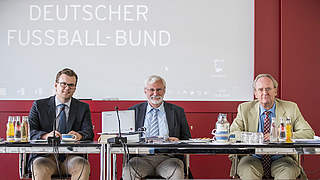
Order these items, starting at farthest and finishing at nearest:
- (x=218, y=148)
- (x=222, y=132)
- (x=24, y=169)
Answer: (x=24, y=169) < (x=222, y=132) < (x=218, y=148)

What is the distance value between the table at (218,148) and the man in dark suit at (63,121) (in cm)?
66

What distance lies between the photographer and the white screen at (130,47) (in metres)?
5.20

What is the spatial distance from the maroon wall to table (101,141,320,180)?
6.30ft

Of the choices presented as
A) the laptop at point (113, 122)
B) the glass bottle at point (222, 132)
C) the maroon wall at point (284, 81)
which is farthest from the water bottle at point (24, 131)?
the maroon wall at point (284, 81)

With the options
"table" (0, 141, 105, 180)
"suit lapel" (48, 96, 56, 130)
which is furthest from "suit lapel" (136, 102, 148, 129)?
"table" (0, 141, 105, 180)

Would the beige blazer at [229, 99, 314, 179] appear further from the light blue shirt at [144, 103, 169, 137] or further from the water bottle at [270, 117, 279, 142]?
the light blue shirt at [144, 103, 169, 137]

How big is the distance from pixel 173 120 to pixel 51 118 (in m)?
1.09

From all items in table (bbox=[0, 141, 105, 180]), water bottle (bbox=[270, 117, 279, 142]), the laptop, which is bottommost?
table (bbox=[0, 141, 105, 180])

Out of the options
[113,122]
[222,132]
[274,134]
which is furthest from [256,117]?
[113,122]

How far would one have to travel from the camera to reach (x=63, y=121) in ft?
12.9

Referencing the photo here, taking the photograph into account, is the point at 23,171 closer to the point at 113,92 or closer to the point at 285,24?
the point at 113,92

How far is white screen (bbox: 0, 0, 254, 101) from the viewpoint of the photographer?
520 centimetres

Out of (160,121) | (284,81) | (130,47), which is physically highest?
(130,47)

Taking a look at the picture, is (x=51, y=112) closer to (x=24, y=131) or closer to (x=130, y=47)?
(x=24, y=131)
